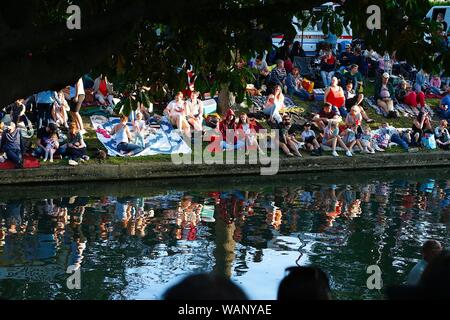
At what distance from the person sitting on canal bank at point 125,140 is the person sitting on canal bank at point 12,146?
2.88m

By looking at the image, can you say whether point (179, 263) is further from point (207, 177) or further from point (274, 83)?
point (274, 83)

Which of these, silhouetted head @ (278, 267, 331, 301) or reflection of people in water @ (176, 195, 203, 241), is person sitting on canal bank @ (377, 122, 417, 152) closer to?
reflection of people in water @ (176, 195, 203, 241)

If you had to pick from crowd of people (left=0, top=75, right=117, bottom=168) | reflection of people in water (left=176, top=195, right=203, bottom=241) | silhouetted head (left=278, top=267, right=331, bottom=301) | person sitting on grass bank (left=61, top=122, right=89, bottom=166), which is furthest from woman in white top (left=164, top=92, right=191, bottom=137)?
silhouetted head (left=278, top=267, right=331, bottom=301)

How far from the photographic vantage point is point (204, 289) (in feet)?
12.2

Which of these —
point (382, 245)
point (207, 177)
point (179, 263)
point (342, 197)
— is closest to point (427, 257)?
point (179, 263)

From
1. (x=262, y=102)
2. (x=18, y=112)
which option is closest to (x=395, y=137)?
(x=262, y=102)

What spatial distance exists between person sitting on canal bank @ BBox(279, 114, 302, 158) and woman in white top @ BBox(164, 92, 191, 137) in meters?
2.63

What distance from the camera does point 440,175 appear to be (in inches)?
1077

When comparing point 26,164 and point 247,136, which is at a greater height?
point 247,136

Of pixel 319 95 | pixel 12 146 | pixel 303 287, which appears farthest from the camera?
pixel 319 95

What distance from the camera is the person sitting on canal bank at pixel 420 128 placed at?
2972 cm

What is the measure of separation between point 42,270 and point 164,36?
498cm

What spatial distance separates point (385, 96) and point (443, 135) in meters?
2.74

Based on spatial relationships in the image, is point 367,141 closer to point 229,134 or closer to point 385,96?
point 385,96
